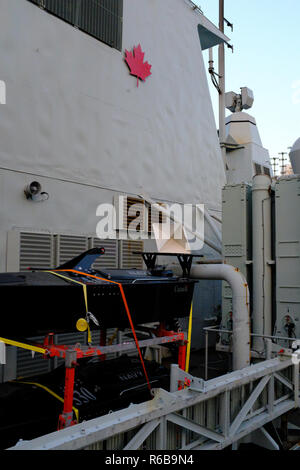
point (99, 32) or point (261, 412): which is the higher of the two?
point (99, 32)

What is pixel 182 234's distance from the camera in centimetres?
918

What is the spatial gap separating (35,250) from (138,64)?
4908 millimetres

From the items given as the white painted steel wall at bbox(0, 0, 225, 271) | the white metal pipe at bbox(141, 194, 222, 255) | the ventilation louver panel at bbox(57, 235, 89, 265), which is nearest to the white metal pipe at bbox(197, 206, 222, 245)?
the white metal pipe at bbox(141, 194, 222, 255)

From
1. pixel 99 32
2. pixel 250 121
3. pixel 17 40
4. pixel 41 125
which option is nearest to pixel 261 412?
pixel 41 125

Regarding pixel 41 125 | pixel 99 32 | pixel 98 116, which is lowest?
pixel 41 125

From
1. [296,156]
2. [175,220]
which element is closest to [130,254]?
[175,220]

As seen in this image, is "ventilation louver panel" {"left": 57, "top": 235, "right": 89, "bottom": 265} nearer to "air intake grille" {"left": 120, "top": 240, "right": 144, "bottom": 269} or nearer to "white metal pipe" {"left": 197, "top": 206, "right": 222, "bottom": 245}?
"air intake grille" {"left": 120, "top": 240, "right": 144, "bottom": 269}

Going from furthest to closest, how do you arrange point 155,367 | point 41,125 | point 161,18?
point 161,18 < point 41,125 < point 155,367

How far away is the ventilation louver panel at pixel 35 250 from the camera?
6.43 metres

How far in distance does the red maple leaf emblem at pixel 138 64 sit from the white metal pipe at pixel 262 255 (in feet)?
11.9

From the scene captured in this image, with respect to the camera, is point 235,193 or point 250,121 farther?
point 250,121

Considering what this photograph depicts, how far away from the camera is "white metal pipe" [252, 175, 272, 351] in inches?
280

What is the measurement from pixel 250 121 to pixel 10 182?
12733mm

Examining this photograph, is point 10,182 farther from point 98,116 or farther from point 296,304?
point 296,304
